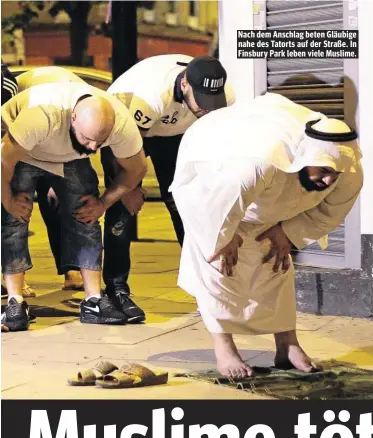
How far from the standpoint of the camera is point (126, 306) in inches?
218

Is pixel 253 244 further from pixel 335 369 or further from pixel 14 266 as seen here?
pixel 14 266

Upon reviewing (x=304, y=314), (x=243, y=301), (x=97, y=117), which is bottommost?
(x=304, y=314)

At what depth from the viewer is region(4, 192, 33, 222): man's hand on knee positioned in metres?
5.27

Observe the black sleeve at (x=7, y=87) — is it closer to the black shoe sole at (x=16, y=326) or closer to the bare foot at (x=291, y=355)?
the black shoe sole at (x=16, y=326)

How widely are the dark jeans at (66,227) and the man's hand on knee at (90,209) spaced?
29mm

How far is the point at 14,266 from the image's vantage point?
5391mm

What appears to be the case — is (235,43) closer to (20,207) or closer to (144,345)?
(20,207)

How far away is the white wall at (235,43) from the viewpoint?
19.5 ft

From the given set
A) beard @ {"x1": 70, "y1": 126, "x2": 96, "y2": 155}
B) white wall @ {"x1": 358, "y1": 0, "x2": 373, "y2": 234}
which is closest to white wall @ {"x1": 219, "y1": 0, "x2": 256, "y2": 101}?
white wall @ {"x1": 358, "y1": 0, "x2": 373, "y2": 234}

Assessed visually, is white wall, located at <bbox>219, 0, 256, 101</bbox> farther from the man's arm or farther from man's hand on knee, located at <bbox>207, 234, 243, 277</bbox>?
man's hand on knee, located at <bbox>207, 234, 243, 277</bbox>

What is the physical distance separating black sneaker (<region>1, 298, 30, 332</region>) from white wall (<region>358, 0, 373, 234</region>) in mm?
1874

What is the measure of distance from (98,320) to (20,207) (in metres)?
0.75

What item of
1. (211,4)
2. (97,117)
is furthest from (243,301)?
(211,4)

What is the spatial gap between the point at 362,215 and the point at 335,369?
52.8 inches
